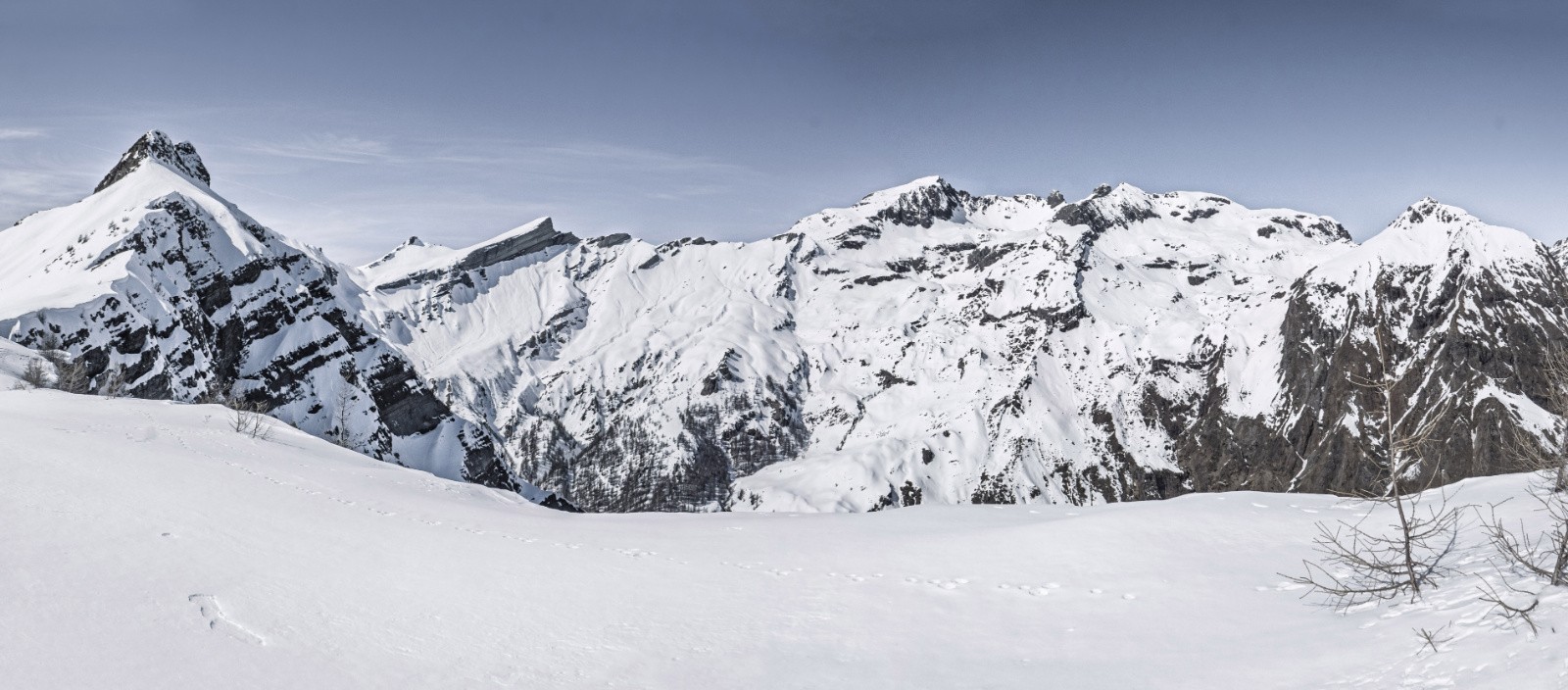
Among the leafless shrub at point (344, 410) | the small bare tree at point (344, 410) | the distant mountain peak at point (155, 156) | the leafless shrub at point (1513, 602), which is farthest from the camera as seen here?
the distant mountain peak at point (155, 156)

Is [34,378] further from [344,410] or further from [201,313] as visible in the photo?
[344,410]

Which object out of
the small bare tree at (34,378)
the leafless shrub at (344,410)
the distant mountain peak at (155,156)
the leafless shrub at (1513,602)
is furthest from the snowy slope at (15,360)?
the distant mountain peak at (155,156)

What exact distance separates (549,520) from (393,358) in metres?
196

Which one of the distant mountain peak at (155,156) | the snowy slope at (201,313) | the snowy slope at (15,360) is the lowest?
the snowy slope at (15,360)

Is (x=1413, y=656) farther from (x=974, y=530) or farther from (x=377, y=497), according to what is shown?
(x=377, y=497)

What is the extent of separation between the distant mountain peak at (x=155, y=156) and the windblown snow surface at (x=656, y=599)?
187 metres

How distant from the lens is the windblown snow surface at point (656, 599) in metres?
8.92

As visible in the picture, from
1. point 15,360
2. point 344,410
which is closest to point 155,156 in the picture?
point 344,410

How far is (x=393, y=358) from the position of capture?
193 meters

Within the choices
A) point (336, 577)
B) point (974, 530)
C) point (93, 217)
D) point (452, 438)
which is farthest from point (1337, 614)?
point (452, 438)

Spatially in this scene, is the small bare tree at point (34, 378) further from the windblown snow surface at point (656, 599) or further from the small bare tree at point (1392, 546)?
the small bare tree at point (1392, 546)

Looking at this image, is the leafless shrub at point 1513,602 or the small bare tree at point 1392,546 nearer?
the leafless shrub at point 1513,602

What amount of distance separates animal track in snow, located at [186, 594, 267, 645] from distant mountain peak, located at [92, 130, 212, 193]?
194 meters

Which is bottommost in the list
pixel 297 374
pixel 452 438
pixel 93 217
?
pixel 452 438
